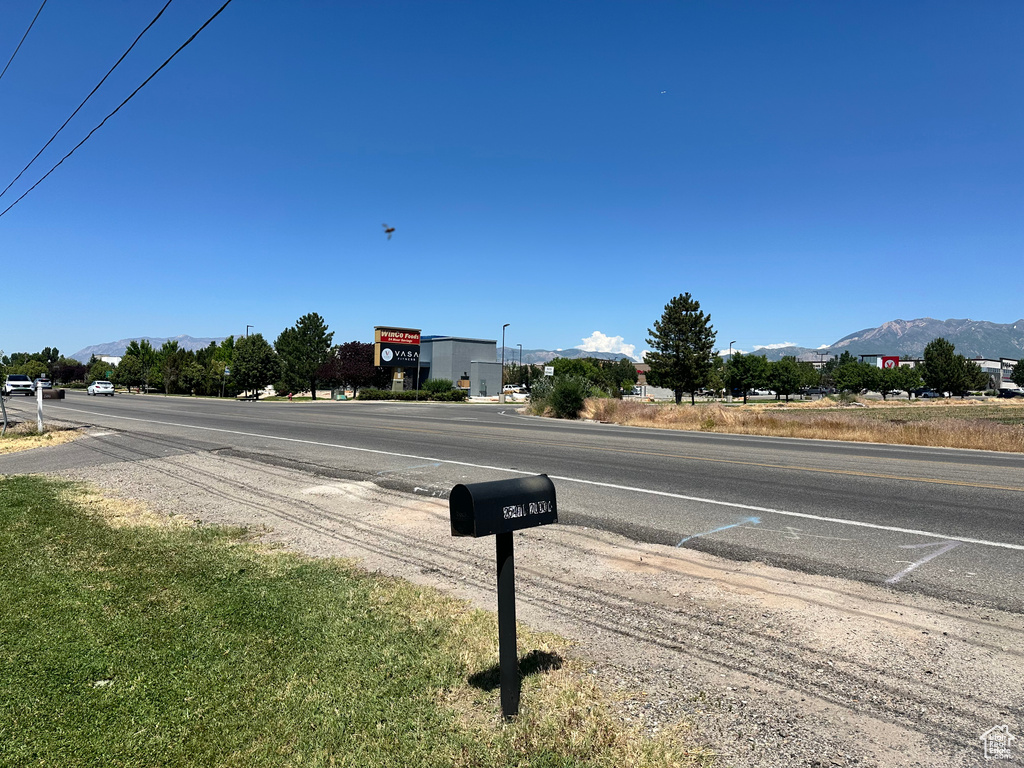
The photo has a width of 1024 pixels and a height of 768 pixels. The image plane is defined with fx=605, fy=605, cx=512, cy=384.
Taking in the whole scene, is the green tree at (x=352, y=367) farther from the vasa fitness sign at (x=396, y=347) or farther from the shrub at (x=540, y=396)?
the shrub at (x=540, y=396)

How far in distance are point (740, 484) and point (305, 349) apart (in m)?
66.8

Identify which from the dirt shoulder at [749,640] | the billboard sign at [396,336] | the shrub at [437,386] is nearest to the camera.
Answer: the dirt shoulder at [749,640]

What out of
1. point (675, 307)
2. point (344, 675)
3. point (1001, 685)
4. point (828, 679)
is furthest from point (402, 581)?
point (675, 307)

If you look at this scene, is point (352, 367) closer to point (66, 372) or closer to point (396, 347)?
point (396, 347)

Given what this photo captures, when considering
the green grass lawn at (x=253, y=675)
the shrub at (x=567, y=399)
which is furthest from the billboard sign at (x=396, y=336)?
the green grass lawn at (x=253, y=675)

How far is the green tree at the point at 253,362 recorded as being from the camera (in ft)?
186

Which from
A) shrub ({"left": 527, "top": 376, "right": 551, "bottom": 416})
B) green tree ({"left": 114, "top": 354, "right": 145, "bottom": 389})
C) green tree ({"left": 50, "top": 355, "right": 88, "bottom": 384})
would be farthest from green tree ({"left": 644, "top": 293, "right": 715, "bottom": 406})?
green tree ({"left": 50, "top": 355, "right": 88, "bottom": 384})

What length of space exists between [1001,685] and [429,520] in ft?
18.0

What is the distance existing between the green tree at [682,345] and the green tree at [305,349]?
39490 mm

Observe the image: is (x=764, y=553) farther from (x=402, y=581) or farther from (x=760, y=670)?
(x=402, y=581)

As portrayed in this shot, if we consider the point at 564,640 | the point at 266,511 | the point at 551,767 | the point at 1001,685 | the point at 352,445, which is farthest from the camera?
the point at 352,445

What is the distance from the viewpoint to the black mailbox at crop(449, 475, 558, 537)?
2893 mm

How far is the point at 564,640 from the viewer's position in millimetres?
4055
